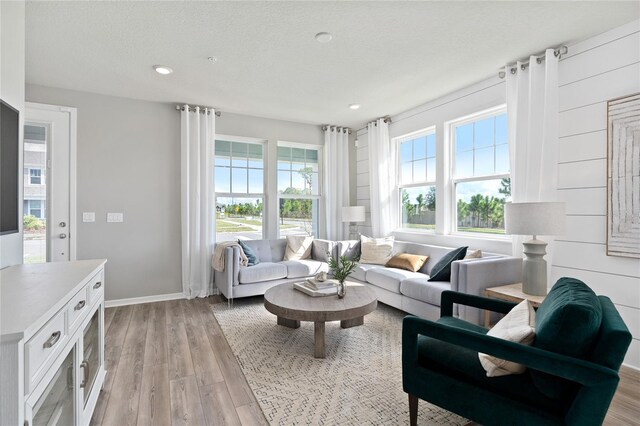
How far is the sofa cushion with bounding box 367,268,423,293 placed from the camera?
3.49 meters

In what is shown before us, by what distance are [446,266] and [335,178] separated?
106 inches

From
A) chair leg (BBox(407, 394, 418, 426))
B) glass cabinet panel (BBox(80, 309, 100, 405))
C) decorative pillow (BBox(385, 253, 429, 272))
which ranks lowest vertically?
chair leg (BBox(407, 394, 418, 426))

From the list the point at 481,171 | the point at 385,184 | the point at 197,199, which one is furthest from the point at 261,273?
the point at 481,171

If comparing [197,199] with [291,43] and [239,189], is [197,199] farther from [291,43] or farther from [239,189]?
[291,43]

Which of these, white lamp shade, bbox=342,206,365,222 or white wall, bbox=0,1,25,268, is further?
white lamp shade, bbox=342,206,365,222

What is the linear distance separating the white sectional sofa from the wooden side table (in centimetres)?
8

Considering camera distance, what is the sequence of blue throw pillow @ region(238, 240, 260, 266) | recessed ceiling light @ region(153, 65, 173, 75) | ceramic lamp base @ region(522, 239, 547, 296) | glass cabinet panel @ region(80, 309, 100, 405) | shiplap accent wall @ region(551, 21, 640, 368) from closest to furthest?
glass cabinet panel @ region(80, 309, 100, 405) → shiplap accent wall @ region(551, 21, 640, 368) → ceramic lamp base @ region(522, 239, 547, 296) → recessed ceiling light @ region(153, 65, 173, 75) → blue throw pillow @ region(238, 240, 260, 266)


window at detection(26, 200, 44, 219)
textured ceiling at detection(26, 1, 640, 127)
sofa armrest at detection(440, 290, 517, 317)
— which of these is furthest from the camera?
window at detection(26, 200, 44, 219)

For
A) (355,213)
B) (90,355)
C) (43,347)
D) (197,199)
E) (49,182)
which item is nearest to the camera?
(43,347)

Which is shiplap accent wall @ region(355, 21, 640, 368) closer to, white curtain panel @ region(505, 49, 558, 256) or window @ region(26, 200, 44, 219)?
white curtain panel @ region(505, 49, 558, 256)

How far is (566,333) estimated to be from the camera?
49.2 inches

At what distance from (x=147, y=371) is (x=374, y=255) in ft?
9.54

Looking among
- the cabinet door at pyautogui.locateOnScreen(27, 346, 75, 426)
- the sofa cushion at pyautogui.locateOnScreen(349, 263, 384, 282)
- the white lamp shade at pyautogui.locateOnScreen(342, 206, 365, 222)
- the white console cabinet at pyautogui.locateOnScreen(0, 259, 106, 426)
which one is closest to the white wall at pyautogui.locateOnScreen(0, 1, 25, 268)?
the white console cabinet at pyautogui.locateOnScreen(0, 259, 106, 426)

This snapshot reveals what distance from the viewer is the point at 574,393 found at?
4.14ft
